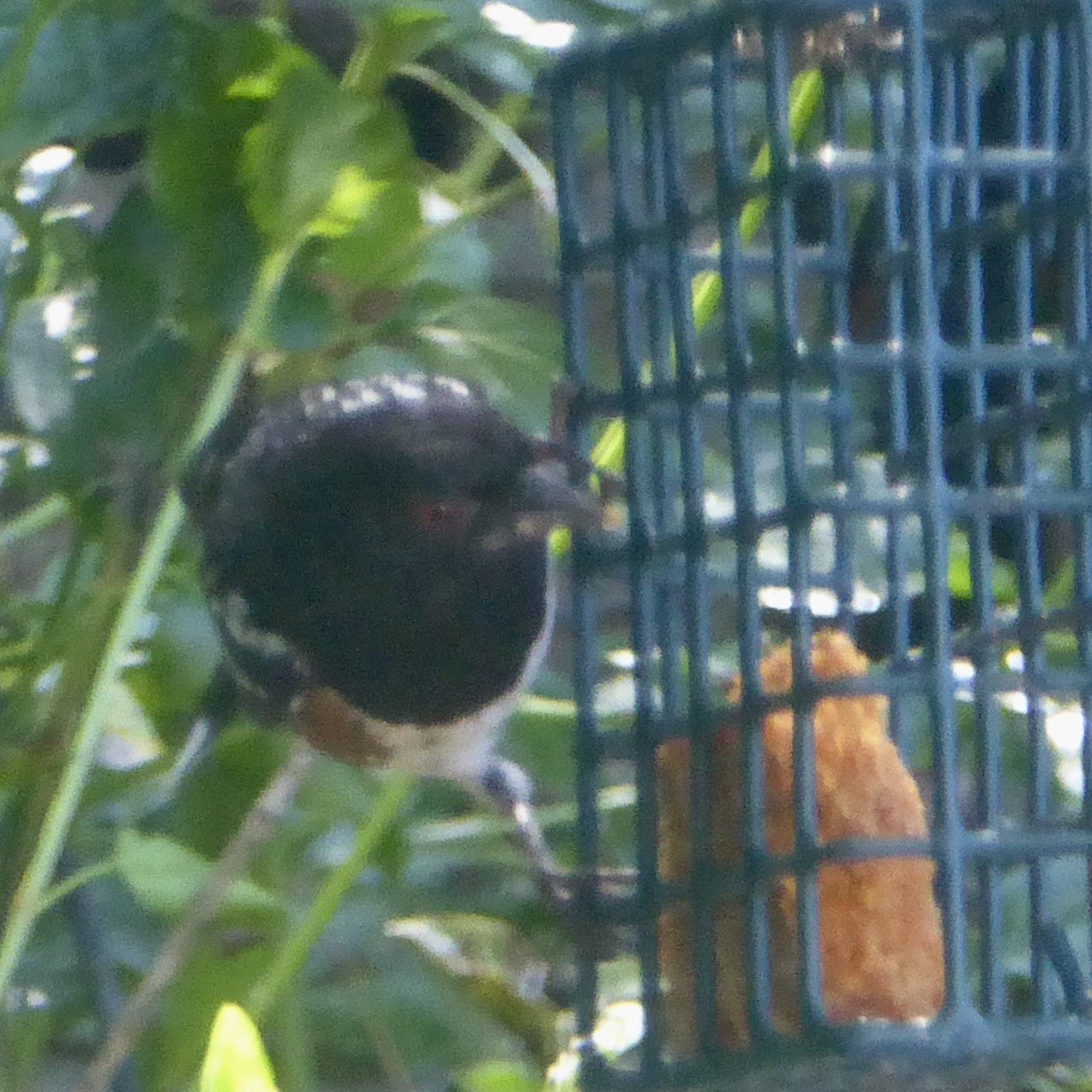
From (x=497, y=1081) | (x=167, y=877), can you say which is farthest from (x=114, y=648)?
(x=497, y=1081)

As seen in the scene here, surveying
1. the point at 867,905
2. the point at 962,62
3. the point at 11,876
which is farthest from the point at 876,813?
the point at 11,876

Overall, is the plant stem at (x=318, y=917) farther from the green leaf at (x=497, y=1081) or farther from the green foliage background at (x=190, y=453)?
the green leaf at (x=497, y=1081)

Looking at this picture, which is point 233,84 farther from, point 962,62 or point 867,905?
point 867,905

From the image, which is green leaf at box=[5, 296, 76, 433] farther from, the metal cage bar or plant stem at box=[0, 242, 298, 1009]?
the metal cage bar

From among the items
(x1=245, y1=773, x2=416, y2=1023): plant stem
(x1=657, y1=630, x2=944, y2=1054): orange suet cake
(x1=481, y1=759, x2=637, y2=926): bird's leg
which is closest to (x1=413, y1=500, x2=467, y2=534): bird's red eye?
(x1=481, y1=759, x2=637, y2=926): bird's leg

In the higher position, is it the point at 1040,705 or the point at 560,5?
the point at 560,5

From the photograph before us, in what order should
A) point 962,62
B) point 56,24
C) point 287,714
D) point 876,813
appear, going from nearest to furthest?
1. point 876,813
2. point 962,62
3. point 56,24
4. point 287,714

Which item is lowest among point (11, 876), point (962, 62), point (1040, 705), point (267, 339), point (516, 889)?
point (516, 889)

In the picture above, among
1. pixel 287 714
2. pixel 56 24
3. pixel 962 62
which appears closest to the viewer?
pixel 962 62
